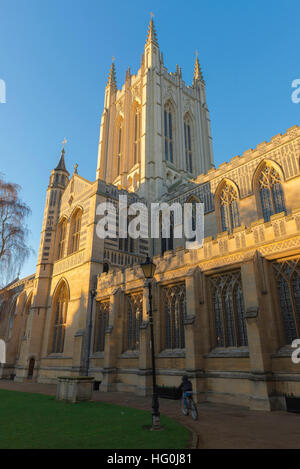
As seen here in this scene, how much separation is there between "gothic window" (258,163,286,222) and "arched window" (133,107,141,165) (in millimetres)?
20049

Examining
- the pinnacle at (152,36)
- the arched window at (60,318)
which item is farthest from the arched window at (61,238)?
the pinnacle at (152,36)

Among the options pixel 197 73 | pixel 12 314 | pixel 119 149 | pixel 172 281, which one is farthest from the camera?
pixel 197 73

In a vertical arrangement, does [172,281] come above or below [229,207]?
below

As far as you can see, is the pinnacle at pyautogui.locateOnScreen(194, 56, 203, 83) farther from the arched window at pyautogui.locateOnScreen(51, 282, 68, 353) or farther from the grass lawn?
the grass lawn

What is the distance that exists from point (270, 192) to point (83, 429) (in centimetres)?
1691

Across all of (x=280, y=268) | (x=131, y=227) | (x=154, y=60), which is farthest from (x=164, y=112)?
(x=280, y=268)

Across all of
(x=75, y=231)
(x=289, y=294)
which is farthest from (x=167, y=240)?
(x=289, y=294)

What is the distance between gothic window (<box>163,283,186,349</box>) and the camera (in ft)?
54.3

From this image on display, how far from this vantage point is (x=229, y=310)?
569 inches

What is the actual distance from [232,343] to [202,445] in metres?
7.74

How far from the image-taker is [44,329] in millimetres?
27203

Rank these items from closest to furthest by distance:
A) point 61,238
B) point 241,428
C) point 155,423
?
point 155,423 < point 241,428 < point 61,238

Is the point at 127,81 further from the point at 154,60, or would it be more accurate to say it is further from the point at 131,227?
the point at 131,227

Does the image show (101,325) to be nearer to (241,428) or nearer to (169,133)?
(241,428)
